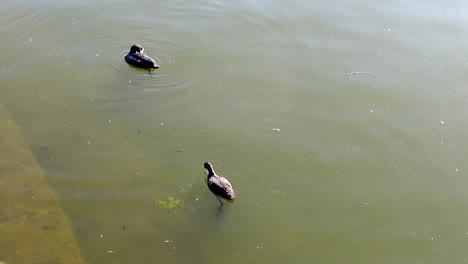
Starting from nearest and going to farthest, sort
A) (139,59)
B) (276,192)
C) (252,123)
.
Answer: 1. (276,192)
2. (252,123)
3. (139,59)

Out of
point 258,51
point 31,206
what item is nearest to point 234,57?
point 258,51

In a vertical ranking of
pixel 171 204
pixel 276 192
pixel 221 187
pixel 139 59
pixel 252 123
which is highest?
pixel 139 59

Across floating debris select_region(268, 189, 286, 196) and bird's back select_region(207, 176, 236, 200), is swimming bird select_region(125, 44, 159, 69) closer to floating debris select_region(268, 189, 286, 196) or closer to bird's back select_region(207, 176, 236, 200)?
bird's back select_region(207, 176, 236, 200)

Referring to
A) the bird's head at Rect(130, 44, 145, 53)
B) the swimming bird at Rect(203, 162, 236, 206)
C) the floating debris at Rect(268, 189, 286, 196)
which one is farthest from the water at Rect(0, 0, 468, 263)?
the bird's head at Rect(130, 44, 145, 53)

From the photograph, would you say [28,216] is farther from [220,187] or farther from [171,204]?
[220,187]

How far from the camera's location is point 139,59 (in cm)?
920

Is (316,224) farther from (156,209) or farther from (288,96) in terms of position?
(288,96)

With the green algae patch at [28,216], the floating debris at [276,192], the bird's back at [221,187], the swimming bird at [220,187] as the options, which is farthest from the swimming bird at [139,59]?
the floating debris at [276,192]

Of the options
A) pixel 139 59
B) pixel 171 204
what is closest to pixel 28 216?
pixel 171 204

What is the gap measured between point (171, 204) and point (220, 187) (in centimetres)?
71

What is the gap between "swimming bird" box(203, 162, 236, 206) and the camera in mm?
6930

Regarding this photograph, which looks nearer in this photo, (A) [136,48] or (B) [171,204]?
(B) [171,204]

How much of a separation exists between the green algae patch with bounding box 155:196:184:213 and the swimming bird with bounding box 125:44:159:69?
118 inches

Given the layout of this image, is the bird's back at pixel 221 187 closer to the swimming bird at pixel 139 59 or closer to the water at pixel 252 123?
the water at pixel 252 123
